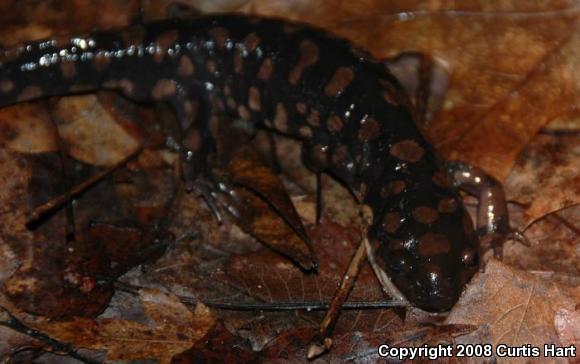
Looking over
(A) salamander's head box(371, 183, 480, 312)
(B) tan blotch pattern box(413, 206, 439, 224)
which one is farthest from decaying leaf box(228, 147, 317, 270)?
(B) tan blotch pattern box(413, 206, 439, 224)

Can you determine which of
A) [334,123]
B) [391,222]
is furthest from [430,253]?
[334,123]

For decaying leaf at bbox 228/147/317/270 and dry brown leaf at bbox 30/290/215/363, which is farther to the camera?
decaying leaf at bbox 228/147/317/270

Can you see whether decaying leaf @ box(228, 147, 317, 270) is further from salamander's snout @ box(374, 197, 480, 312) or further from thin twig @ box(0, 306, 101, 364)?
thin twig @ box(0, 306, 101, 364)

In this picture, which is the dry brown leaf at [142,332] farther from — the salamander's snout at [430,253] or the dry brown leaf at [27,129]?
the dry brown leaf at [27,129]

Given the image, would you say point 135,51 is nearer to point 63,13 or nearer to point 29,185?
point 63,13

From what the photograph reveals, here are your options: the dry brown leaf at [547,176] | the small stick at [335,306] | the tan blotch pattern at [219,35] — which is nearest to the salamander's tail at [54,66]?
the tan blotch pattern at [219,35]

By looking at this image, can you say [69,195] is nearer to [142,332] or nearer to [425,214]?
[142,332]

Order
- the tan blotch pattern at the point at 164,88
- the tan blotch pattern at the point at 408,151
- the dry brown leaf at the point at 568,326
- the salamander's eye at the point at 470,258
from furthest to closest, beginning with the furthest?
the tan blotch pattern at the point at 164,88 → the tan blotch pattern at the point at 408,151 → the salamander's eye at the point at 470,258 → the dry brown leaf at the point at 568,326
